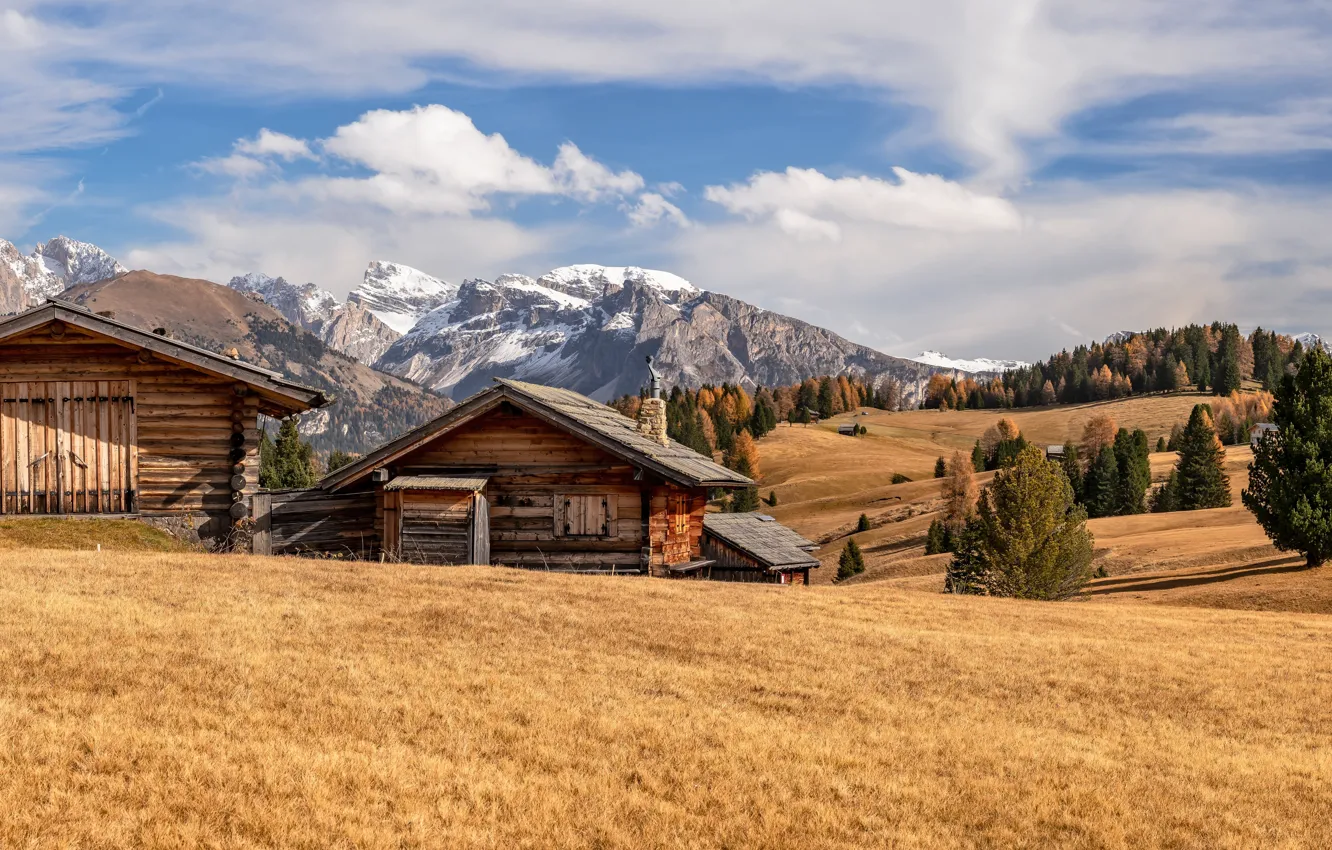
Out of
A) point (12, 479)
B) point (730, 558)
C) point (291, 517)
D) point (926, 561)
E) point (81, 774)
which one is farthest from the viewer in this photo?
point (926, 561)

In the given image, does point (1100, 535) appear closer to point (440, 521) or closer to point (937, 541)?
point (937, 541)

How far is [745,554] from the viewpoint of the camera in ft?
131

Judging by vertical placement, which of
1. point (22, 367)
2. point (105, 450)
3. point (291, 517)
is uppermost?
point (22, 367)

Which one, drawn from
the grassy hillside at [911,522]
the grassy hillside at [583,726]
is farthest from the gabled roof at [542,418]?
the grassy hillside at [911,522]

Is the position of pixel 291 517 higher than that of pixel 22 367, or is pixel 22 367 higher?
pixel 22 367

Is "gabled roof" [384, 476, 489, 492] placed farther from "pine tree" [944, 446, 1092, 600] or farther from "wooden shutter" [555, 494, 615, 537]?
"pine tree" [944, 446, 1092, 600]

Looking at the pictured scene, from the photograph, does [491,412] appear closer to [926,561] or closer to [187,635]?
[187,635]

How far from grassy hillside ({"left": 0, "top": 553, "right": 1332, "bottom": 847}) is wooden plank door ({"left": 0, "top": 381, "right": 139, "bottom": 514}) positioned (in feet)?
21.9

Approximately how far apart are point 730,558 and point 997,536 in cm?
1182

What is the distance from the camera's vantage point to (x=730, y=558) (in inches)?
1591

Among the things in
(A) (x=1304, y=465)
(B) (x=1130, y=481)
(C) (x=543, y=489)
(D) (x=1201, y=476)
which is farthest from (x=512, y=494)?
(B) (x=1130, y=481)

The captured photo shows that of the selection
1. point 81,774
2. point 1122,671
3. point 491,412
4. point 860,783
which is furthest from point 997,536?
point 81,774

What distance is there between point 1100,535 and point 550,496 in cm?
6613

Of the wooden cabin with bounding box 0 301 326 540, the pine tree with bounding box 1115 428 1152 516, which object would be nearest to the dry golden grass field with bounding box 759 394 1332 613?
the pine tree with bounding box 1115 428 1152 516
